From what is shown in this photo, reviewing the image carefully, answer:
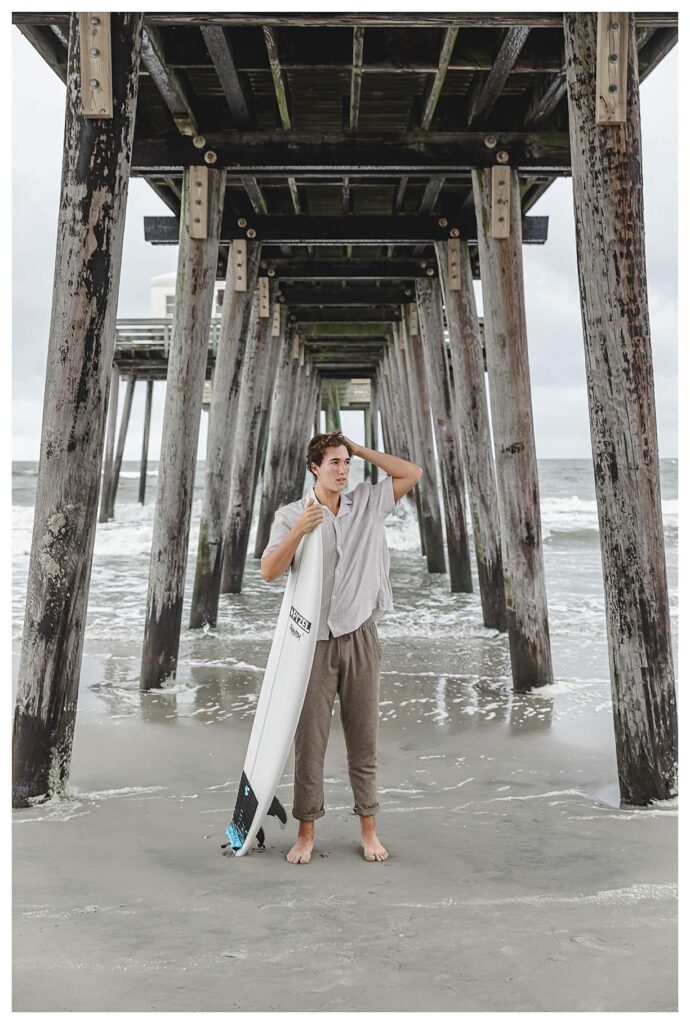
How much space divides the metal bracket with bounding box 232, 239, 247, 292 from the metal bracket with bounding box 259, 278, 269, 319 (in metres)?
2.13

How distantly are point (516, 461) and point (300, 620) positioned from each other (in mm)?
3103

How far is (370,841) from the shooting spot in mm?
3279

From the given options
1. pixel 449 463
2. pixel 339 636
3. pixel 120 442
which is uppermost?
pixel 120 442

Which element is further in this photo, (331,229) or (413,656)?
(331,229)

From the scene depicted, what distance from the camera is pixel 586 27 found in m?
3.74

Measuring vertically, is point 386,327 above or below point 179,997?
above

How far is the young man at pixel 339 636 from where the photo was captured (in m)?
3.27

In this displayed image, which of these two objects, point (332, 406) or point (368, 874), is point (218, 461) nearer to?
point (368, 874)

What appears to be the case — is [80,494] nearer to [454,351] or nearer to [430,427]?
[454,351]

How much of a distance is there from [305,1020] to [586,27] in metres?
3.69

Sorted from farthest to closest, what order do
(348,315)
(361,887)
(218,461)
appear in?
(348,315)
(218,461)
(361,887)

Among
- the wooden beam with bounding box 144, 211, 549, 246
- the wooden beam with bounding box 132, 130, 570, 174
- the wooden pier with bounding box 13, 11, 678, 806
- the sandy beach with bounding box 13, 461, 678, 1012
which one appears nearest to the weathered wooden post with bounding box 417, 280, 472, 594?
the wooden pier with bounding box 13, 11, 678, 806

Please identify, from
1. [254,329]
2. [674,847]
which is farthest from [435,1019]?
[254,329]

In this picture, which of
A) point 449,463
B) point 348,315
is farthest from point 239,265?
point 348,315
